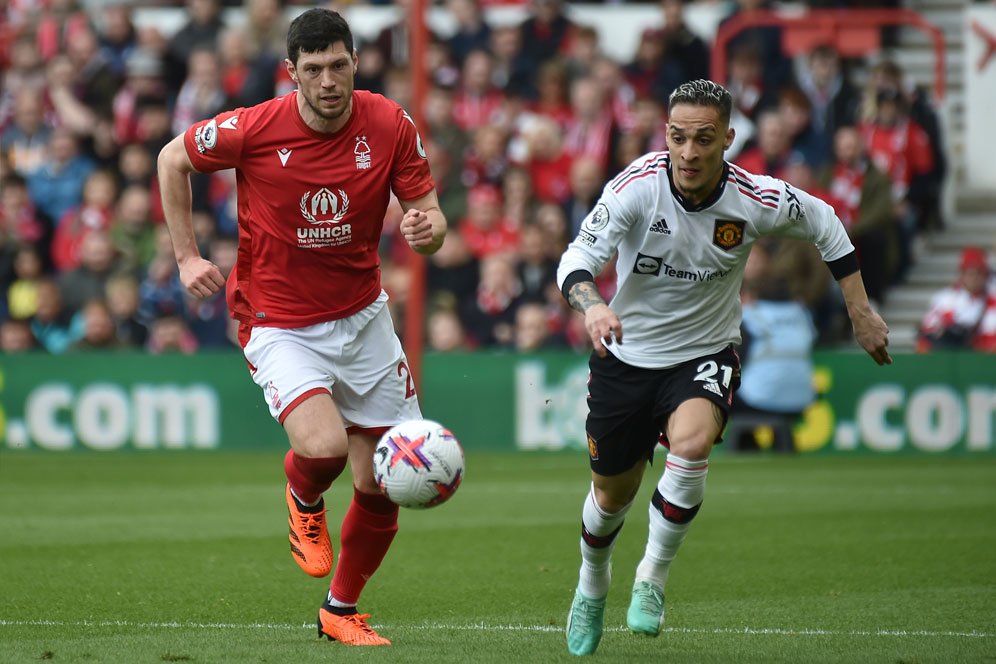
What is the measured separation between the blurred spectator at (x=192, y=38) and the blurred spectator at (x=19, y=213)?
2247 mm

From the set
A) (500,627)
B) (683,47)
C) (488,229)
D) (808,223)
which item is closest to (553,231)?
(488,229)

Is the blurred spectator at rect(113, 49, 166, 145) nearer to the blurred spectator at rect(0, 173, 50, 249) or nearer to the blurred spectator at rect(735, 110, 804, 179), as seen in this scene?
the blurred spectator at rect(0, 173, 50, 249)

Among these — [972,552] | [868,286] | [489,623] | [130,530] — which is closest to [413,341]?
[868,286]

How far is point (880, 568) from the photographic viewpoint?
950 cm

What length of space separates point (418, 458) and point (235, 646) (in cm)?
110

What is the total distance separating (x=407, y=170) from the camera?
7.26m

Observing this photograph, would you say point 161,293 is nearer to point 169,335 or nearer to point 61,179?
point 169,335

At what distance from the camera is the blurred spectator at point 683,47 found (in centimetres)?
1869

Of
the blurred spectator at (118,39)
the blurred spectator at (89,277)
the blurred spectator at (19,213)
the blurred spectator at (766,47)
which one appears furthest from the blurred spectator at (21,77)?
the blurred spectator at (766,47)

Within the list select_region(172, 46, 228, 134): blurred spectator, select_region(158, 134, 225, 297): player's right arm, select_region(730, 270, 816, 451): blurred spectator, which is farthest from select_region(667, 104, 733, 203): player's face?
select_region(172, 46, 228, 134): blurred spectator

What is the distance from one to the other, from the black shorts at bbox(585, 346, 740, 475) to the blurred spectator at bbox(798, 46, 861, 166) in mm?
11227

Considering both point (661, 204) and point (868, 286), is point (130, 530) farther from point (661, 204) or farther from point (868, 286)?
point (868, 286)

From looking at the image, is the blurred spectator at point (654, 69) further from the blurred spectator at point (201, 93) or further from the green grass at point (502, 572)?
the green grass at point (502, 572)

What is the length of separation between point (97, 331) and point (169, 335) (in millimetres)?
746
